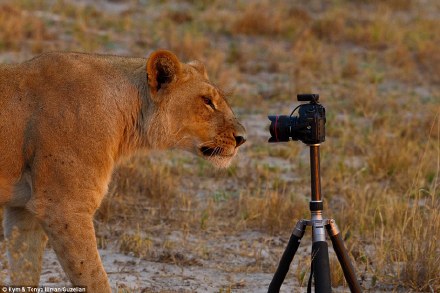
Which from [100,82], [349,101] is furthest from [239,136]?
[349,101]

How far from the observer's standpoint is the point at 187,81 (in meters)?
4.87

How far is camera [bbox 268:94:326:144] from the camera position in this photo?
4.37m

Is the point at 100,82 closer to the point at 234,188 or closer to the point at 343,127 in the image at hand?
the point at 234,188

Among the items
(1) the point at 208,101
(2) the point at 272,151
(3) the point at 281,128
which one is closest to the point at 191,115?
(1) the point at 208,101

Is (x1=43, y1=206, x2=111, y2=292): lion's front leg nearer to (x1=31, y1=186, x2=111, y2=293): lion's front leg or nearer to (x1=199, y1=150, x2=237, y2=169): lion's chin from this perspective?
(x1=31, y1=186, x2=111, y2=293): lion's front leg

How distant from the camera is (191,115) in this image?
4836 mm

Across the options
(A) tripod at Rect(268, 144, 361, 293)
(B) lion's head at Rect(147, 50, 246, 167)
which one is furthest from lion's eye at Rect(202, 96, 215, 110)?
(A) tripod at Rect(268, 144, 361, 293)

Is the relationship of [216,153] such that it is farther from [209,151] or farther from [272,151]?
[272,151]

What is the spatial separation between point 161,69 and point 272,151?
412 centimetres

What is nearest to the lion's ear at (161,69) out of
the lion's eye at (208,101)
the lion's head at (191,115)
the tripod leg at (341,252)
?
the lion's head at (191,115)

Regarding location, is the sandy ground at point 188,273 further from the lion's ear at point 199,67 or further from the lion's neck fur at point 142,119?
the lion's ear at point 199,67

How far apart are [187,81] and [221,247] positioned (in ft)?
6.52

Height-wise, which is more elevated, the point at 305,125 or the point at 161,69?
the point at 161,69

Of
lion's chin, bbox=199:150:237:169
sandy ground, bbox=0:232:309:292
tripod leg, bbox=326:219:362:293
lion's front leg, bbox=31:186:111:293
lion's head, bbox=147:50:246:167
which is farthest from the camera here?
sandy ground, bbox=0:232:309:292
